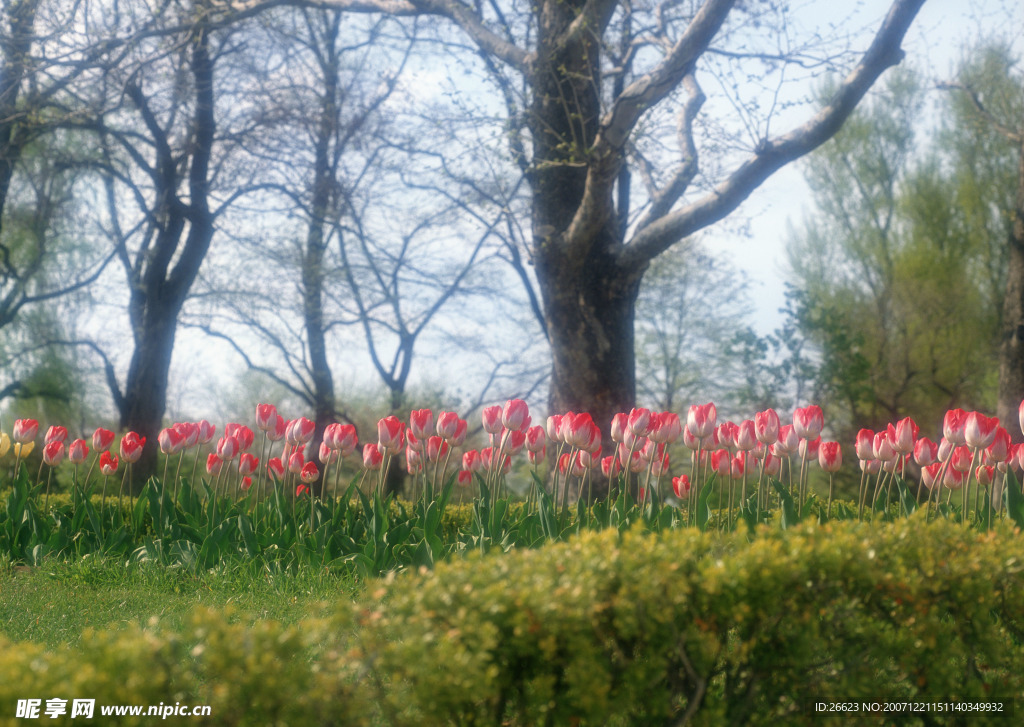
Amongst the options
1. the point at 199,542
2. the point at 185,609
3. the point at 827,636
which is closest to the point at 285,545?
the point at 199,542

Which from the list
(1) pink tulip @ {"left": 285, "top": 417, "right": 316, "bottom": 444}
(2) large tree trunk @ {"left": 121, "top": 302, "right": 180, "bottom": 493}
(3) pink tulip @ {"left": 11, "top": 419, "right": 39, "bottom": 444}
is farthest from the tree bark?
(1) pink tulip @ {"left": 285, "top": 417, "right": 316, "bottom": 444}

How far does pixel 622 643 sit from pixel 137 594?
333cm

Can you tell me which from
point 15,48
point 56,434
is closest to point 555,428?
point 56,434

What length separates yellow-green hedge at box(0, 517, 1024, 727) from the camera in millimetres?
1890

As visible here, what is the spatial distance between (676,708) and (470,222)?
13915 mm

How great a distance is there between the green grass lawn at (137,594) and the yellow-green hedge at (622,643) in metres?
1.73

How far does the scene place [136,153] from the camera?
43.6 ft

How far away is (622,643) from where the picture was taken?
2213mm

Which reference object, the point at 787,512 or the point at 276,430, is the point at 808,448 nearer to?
the point at 787,512

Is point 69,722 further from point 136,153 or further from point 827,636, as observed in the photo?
point 136,153

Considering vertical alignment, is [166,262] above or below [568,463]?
above

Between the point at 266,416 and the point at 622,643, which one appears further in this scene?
the point at 266,416

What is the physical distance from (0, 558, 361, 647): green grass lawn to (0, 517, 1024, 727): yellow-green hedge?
5.68 feet

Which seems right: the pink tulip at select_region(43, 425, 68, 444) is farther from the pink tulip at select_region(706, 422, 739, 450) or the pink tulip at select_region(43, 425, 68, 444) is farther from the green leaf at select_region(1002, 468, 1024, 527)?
the green leaf at select_region(1002, 468, 1024, 527)
